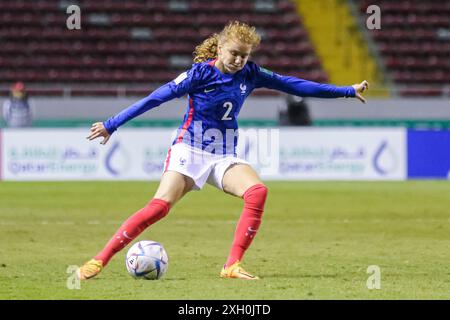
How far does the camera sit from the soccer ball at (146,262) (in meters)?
8.25

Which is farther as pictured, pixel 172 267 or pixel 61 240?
pixel 61 240

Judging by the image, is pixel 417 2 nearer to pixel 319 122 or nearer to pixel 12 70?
pixel 319 122

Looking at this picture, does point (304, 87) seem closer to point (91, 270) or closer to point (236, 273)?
point (236, 273)

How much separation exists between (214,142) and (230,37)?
88 cm

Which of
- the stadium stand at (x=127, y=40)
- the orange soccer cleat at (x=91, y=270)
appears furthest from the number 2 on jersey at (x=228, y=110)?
the stadium stand at (x=127, y=40)

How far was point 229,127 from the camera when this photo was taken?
27.7 ft

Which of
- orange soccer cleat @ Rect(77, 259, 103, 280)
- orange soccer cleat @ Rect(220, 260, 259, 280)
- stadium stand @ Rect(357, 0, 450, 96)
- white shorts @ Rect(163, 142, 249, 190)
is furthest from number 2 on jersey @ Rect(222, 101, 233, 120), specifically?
stadium stand @ Rect(357, 0, 450, 96)

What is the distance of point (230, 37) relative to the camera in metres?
8.09

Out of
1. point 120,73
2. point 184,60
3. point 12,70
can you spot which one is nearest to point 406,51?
point 184,60

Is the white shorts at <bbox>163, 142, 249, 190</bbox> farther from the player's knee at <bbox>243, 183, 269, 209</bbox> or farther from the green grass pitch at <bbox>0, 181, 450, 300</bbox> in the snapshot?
the green grass pitch at <bbox>0, 181, 450, 300</bbox>

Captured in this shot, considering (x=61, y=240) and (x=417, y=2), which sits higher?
(x=417, y=2)

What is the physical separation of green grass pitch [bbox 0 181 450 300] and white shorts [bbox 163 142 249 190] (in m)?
0.81
